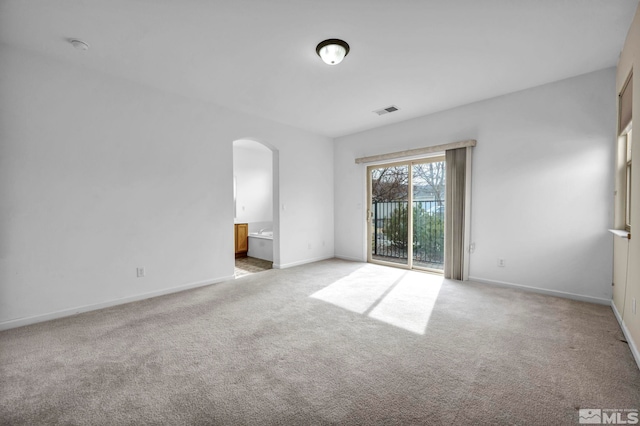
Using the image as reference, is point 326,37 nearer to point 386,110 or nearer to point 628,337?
point 386,110

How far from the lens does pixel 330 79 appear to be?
3.26 m

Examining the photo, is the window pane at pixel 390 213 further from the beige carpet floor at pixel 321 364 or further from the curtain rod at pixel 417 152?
the beige carpet floor at pixel 321 364

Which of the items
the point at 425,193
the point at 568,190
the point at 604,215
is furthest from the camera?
the point at 425,193

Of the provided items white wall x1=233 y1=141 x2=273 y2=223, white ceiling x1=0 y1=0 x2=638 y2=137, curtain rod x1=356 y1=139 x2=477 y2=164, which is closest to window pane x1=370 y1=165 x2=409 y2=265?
curtain rod x1=356 y1=139 x2=477 y2=164

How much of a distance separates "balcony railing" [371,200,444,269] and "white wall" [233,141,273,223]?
11.4ft

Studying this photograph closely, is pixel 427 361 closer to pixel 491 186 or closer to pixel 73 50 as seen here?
pixel 491 186

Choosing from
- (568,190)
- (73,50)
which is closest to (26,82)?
(73,50)

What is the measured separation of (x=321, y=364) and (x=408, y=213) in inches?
141

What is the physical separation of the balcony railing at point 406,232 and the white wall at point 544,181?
24.0 inches

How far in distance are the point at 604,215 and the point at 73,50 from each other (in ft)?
19.4

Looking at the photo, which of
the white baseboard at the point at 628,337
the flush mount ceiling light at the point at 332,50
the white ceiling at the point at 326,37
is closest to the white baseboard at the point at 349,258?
the white ceiling at the point at 326,37

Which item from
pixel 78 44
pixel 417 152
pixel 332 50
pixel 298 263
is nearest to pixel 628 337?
pixel 417 152

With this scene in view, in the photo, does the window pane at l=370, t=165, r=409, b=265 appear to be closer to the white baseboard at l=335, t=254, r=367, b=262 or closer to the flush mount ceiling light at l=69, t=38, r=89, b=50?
the white baseboard at l=335, t=254, r=367, b=262

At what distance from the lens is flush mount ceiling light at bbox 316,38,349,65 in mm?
2486
